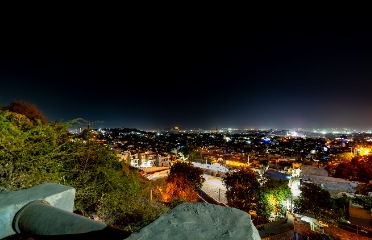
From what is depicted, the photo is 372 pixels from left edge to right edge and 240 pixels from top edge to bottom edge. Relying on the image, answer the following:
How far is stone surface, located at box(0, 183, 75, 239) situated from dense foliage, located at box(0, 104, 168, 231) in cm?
76

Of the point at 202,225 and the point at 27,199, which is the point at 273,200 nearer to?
the point at 27,199

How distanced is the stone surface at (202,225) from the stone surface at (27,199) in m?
1.05

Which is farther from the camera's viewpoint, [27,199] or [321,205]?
[321,205]

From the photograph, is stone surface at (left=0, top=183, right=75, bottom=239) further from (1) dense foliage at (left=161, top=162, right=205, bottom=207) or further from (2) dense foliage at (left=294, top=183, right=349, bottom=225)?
(1) dense foliage at (left=161, top=162, right=205, bottom=207)

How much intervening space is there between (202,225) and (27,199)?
1.28 meters

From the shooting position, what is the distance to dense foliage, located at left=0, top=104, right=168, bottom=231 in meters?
3.81

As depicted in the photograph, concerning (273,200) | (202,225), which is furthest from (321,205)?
(202,225)

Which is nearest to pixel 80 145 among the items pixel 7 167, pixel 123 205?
pixel 123 205

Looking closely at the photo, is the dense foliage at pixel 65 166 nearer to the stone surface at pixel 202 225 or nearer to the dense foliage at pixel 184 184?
the stone surface at pixel 202 225

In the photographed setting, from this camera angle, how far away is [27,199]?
5.05 feet

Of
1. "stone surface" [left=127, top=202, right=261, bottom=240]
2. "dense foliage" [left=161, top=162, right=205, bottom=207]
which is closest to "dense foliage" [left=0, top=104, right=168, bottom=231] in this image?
"stone surface" [left=127, top=202, right=261, bottom=240]

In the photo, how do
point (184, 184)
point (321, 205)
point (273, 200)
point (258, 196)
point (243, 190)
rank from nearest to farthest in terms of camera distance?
point (321, 205) → point (273, 200) → point (258, 196) → point (243, 190) → point (184, 184)

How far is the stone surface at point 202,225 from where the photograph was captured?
0.85 meters

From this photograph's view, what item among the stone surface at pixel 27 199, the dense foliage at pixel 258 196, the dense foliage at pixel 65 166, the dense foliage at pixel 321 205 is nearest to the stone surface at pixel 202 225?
the stone surface at pixel 27 199
